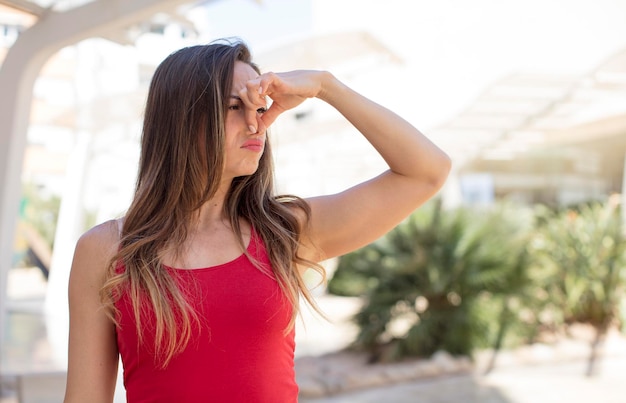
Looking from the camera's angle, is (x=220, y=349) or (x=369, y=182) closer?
(x=220, y=349)

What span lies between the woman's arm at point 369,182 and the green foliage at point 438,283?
596cm

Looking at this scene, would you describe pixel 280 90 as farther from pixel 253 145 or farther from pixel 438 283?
pixel 438 283

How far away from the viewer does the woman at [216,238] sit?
1480mm

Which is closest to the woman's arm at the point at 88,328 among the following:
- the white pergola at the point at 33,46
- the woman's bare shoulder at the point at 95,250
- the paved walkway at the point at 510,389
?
the woman's bare shoulder at the point at 95,250

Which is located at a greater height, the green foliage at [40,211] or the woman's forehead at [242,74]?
the woman's forehead at [242,74]

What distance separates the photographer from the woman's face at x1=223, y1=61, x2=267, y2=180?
5.28ft

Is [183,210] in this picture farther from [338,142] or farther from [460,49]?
[338,142]

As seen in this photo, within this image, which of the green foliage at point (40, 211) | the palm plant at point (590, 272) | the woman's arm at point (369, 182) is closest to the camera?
the woman's arm at point (369, 182)

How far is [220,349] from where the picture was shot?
1.48 m

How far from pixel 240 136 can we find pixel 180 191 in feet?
0.62

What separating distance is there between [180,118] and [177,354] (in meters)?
0.52

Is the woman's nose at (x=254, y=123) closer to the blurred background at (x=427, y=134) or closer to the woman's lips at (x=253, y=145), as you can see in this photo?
the woman's lips at (x=253, y=145)

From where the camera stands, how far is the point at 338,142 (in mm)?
17625

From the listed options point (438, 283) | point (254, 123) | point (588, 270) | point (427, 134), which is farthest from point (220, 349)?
point (427, 134)
